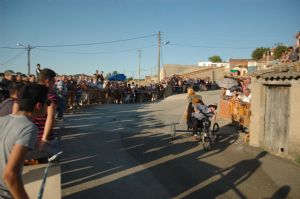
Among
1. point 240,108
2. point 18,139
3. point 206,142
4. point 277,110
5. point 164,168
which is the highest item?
point 18,139

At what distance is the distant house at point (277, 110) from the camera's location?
33.6 feet

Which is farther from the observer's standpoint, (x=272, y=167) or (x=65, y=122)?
(x=65, y=122)

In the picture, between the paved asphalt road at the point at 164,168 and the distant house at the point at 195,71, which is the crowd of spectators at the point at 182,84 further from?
the paved asphalt road at the point at 164,168

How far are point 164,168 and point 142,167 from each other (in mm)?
531

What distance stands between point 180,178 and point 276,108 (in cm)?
514

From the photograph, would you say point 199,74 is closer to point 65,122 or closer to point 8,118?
point 65,122

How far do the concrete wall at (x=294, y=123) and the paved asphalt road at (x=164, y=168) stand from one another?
1.48ft

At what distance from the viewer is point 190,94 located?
1231 cm

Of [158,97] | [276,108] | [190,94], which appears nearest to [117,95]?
[158,97]

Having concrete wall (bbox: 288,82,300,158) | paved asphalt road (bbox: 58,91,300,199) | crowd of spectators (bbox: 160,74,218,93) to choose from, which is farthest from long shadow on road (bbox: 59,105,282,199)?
crowd of spectators (bbox: 160,74,218,93)

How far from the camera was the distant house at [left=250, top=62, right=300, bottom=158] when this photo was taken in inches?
404

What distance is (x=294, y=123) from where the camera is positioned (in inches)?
402

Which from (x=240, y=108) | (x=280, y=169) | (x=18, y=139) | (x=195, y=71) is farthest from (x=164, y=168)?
(x=195, y=71)

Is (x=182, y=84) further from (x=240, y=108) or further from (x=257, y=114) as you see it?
(x=257, y=114)
